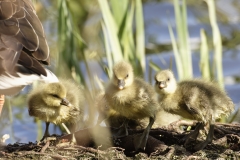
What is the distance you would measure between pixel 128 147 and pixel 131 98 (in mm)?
335

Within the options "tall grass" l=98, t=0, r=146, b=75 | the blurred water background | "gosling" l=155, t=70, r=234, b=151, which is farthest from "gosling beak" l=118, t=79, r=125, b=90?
the blurred water background

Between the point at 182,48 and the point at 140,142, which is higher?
the point at 182,48

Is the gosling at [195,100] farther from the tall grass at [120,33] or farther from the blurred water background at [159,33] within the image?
the blurred water background at [159,33]

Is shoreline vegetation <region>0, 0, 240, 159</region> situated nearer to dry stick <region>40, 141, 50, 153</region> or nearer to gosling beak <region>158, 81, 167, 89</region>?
dry stick <region>40, 141, 50, 153</region>

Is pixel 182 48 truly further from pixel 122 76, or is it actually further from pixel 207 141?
pixel 207 141

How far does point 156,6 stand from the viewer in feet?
31.5

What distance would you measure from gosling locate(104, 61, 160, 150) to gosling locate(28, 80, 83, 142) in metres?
0.26

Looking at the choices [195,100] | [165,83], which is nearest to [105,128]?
[165,83]

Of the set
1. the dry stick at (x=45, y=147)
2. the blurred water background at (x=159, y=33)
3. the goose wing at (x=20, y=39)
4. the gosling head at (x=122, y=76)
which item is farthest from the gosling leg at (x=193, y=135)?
the blurred water background at (x=159, y=33)

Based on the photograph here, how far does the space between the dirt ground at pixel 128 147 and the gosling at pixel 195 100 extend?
14 centimetres

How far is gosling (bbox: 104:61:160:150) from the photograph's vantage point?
476 centimetres

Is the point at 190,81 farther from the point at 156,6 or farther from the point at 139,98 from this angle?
the point at 156,6

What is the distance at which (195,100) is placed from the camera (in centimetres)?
470

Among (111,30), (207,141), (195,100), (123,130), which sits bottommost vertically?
(207,141)
